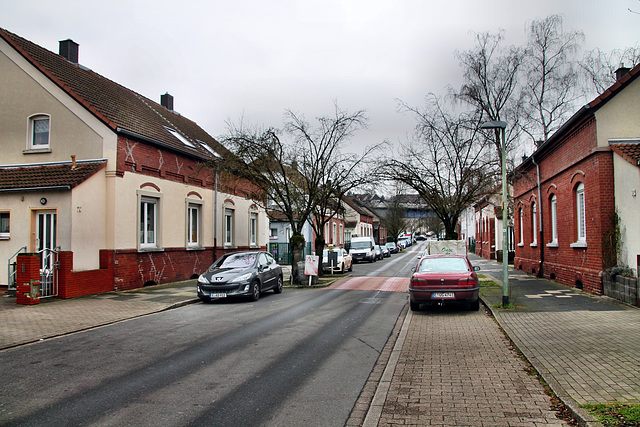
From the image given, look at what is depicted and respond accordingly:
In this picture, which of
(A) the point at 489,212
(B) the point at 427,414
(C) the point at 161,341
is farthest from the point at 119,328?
(A) the point at 489,212

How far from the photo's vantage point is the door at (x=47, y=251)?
13786 millimetres

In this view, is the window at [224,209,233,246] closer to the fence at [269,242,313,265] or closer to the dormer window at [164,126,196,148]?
the dormer window at [164,126,196,148]

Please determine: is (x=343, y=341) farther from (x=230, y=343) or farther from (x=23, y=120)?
(x=23, y=120)

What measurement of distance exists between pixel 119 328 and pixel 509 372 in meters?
7.63

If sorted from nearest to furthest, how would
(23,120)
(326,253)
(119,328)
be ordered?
1. (119,328)
2. (23,120)
3. (326,253)

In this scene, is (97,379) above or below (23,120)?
below

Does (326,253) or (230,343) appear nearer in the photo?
(230,343)

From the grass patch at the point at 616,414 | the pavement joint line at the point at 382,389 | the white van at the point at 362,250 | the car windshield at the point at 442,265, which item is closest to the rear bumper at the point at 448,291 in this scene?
the car windshield at the point at 442,265

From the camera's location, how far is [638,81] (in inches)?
539

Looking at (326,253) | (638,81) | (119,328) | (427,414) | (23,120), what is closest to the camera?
(427,414)

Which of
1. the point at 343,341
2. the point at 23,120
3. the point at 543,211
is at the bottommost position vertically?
the point at 343,341

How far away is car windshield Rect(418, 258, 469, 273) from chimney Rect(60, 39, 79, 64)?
16824mm

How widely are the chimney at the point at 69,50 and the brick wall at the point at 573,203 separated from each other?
19.4m

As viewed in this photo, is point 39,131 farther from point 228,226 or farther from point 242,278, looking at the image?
point 228,226
